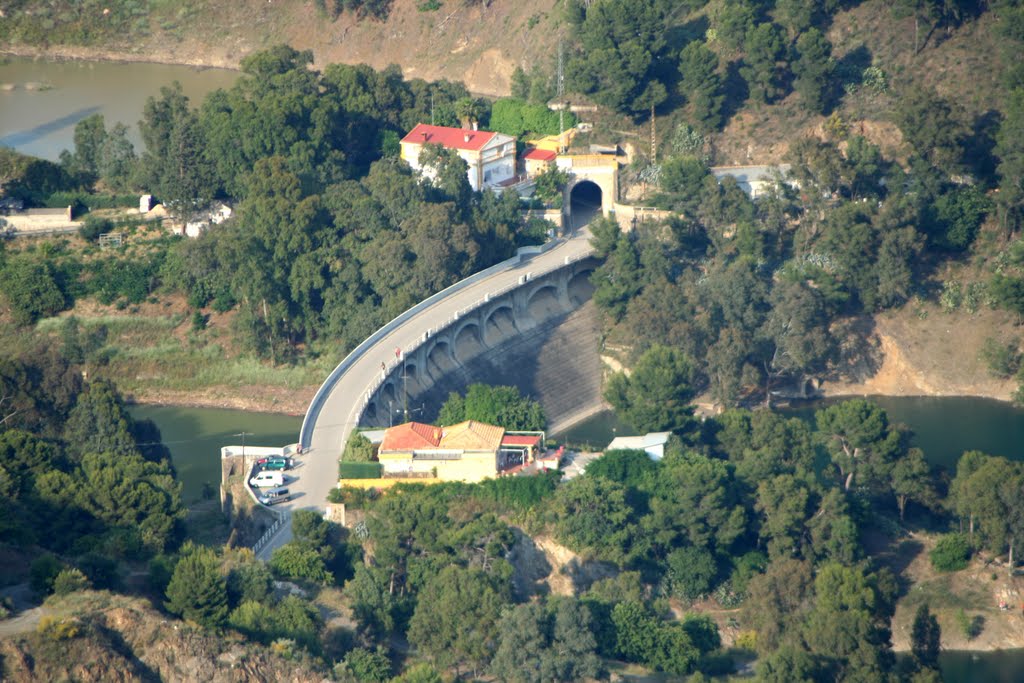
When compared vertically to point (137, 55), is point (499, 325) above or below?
below

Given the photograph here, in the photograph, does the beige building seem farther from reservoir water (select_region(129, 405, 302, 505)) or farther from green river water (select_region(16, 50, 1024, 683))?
green river water (select_region(16, 50, 1024, 683))

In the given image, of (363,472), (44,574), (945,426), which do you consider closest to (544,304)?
(945,426)

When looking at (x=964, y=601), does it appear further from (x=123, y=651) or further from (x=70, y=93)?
(x=70, y=93)

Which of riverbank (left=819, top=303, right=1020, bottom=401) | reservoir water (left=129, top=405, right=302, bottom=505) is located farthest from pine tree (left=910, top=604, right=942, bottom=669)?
riverbank (left=819, top=303, right=1020, bottom=401)

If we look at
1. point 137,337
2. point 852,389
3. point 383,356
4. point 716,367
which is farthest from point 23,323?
point 852,389

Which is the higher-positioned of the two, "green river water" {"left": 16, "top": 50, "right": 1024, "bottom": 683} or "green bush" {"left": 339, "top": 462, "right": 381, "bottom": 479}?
"green river water" {"left": 16, "top": 50, "right": 1024, "bottom": 683}

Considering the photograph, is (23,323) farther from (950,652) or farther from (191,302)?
(950,652)
